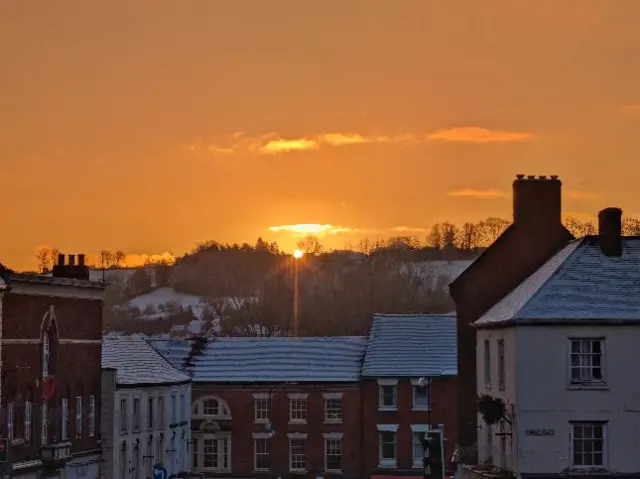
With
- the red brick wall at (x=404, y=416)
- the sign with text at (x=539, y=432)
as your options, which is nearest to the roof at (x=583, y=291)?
the sign with text at (x=539, y=432)

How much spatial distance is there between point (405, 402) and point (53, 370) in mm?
33531

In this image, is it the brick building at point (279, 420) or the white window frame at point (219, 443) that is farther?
the white window frame at point (219, 443)

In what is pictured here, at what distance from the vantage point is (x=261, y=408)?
89625 mm

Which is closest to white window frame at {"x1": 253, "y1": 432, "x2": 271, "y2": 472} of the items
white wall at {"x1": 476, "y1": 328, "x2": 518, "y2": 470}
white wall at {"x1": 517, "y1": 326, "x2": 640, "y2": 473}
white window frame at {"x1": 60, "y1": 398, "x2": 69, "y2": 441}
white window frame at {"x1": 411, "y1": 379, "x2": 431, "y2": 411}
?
white window frame at {"x1": 411, "y1": 379, "x2": 431, "y2": 411}

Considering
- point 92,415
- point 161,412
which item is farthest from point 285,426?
point 92,415

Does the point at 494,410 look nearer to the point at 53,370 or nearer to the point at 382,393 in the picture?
the point at 53,370

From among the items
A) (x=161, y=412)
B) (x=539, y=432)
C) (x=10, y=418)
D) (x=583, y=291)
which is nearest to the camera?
(x=539, y=432)

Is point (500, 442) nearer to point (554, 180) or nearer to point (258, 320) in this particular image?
point (554, 180)

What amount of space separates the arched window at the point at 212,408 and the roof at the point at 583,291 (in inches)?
1453

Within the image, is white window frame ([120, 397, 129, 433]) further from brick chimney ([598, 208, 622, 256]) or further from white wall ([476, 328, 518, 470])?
brick chimney ([598, 208, 622, 256])

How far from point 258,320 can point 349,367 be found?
96.2 meters

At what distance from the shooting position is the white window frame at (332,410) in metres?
88.6

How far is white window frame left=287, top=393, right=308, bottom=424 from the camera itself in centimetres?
8919

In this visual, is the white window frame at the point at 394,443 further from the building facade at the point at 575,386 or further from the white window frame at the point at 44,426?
the building facade at the point at 575,386
